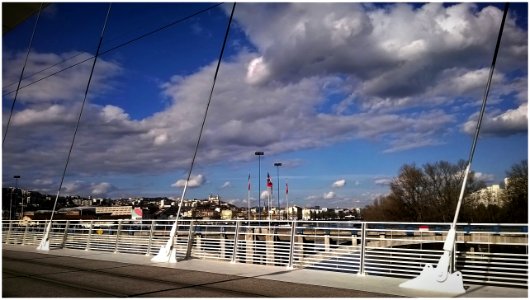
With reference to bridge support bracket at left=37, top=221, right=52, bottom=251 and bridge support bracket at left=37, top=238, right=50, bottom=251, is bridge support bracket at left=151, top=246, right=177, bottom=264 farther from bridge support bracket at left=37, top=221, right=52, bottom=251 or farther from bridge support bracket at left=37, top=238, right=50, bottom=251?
bridge support bracket at left=37, top=238, right=50, bottom=251

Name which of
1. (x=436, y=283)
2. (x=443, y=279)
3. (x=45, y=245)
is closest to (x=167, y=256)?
(x=436, y=283)

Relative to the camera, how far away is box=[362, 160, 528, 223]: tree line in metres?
50.7

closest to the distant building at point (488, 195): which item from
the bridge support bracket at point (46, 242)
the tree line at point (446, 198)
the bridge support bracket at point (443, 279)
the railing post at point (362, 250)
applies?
the tree line at point (446, 198)

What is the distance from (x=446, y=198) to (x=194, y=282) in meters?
63.4

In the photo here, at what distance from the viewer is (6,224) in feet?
82.6

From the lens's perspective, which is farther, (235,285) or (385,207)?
(385,207)

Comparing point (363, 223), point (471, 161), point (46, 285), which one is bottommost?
point (46, 285)

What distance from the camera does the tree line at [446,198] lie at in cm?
5069

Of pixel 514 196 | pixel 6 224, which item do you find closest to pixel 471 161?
pixel 6 224

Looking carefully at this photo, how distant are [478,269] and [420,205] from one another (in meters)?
66.0

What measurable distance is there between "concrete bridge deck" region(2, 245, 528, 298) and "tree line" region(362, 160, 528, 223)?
149 ft

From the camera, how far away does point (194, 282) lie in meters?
8.86

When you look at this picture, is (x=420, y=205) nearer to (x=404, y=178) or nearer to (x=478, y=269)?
(x=404, y=178)

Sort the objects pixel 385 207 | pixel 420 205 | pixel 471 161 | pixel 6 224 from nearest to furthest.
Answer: pixel 471 161
pixel 6 224
pixel 420 205
pixel 385 207
